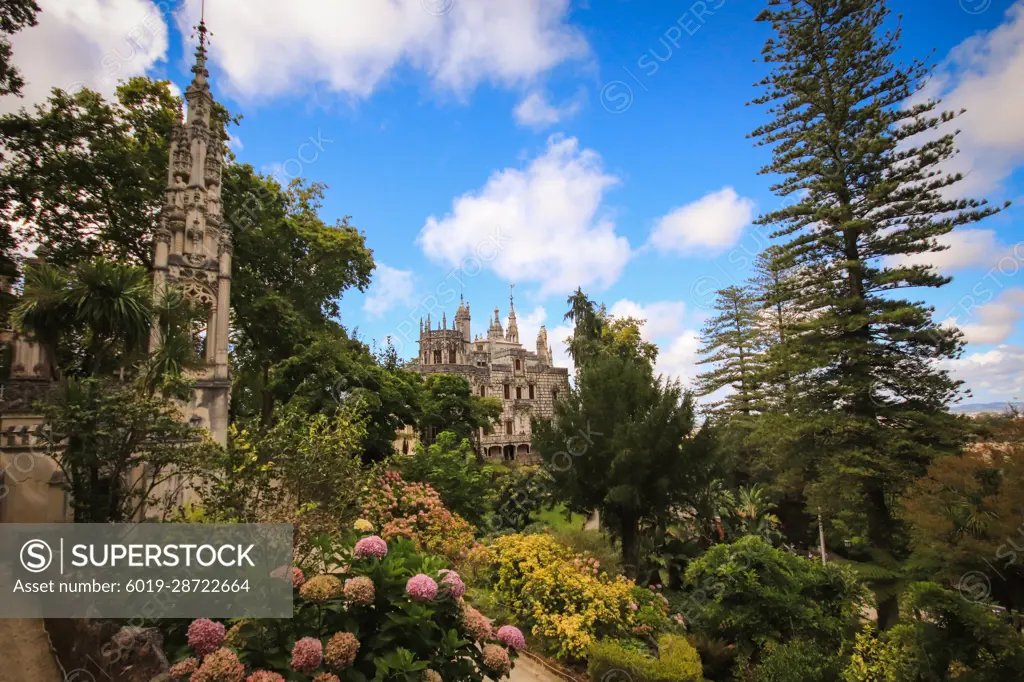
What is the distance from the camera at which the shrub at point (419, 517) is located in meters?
8.78

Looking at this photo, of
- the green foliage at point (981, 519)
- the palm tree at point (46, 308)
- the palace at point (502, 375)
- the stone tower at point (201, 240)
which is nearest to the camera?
the palm tree at point (46, 308)

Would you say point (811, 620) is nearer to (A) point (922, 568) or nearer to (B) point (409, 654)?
(A) point (922, 568)

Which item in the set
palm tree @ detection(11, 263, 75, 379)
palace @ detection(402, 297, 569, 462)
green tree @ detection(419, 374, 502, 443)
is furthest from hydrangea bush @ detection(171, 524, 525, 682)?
palace @ detection(402, 297, 569, 462)

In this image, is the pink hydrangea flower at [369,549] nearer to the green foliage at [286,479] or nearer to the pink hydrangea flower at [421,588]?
the pink hydrangea flower at [421,588]

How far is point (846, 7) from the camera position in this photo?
12891 millimetres

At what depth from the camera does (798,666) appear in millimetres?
6016

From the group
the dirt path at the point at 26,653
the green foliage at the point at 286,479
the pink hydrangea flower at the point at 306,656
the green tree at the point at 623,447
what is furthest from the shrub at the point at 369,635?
the green tree at the point at 623,447

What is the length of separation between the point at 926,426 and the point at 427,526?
37.8 feet

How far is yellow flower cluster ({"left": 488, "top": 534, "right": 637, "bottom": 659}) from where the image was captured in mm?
7180

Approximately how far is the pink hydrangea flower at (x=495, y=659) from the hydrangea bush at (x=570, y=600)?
12.2 ft

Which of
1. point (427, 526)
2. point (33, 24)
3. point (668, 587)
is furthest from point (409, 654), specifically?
point (33, 24)

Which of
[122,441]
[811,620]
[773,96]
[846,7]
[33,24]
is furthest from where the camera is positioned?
[773,96]

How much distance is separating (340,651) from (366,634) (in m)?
0.56

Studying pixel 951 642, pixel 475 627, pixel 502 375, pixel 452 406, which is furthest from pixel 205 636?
pixel 502 375
